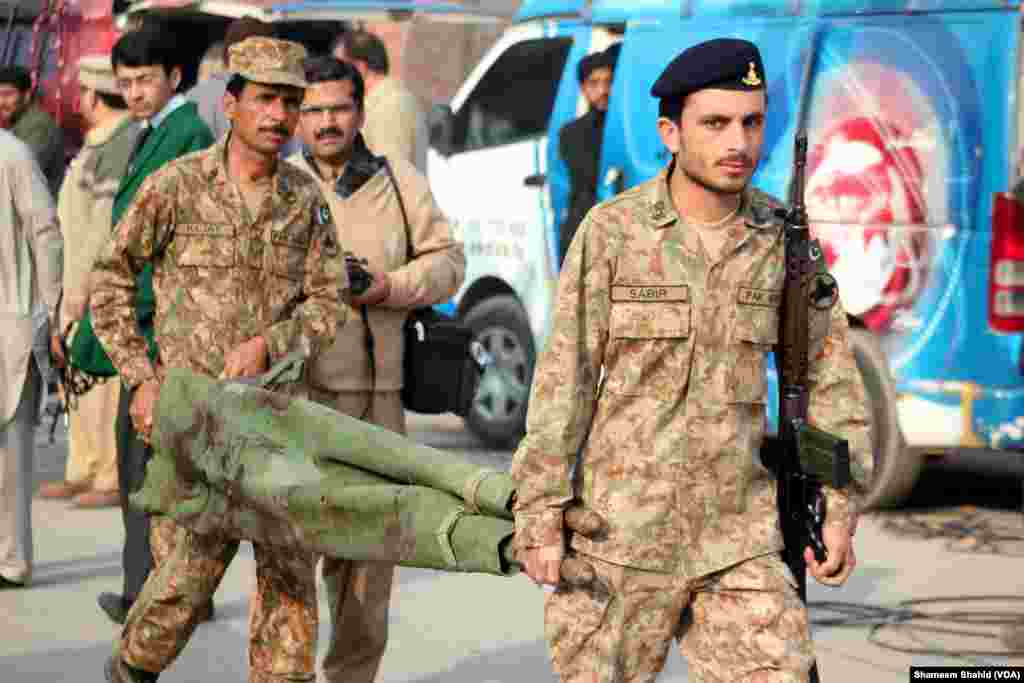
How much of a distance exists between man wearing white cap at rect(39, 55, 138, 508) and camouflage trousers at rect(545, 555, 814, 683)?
4.47 m

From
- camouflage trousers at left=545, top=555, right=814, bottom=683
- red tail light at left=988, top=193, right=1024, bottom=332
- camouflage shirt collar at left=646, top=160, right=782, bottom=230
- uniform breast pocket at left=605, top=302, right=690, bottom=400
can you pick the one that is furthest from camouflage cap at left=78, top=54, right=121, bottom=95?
camouflage trousers at left=545, top=555, right=814, bottom=683

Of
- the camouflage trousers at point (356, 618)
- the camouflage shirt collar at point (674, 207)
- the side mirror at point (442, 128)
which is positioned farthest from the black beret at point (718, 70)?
the side mirror at point (442, 128)

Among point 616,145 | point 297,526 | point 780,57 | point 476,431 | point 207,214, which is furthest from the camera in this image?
point 476,431

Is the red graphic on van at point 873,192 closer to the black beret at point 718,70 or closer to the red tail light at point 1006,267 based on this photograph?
the red tail light at point 1006,267

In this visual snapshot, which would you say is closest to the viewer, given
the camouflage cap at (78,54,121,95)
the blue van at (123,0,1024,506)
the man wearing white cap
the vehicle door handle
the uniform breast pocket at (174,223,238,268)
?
the uniform breast pocket at (174,223,238,268)

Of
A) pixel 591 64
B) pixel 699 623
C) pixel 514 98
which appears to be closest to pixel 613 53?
pixel 591 64

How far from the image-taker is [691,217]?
4859mm

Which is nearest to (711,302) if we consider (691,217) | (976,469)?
(691,217)

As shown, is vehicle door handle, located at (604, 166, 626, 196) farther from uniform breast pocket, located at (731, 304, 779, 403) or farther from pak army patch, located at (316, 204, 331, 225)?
uniform breast pocket, located at (731, 304, 779, 403)

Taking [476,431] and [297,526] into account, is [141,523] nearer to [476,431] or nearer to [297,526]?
[297,526]

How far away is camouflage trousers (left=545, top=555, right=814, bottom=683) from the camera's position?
472cm

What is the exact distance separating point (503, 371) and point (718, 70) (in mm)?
8302

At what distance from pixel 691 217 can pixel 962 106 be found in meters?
5.39

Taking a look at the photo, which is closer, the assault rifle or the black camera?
the assault rifle
